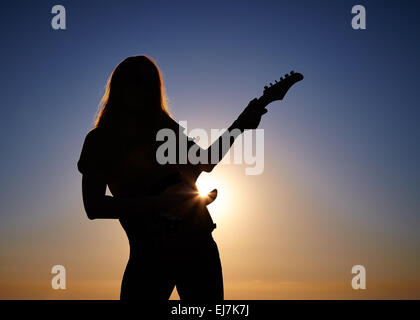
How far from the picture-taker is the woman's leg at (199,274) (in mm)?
2764

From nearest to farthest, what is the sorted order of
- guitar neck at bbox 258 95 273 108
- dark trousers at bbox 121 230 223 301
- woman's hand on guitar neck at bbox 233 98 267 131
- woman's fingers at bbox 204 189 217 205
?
1. dark trousers at bbox 121 230 223 301
2. woman's fingers at bbox 204 189 217 205
3. woman's hand on guitar neck at bbox 233 98 267 131
4. guitar neck at bbox 258 95 273 108

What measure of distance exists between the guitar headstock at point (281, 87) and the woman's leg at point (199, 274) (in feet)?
5.31

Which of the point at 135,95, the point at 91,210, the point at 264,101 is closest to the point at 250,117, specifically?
the point at 264,101

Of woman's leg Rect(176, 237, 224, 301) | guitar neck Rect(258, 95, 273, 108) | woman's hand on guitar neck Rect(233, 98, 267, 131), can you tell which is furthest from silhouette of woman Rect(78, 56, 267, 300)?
guitar neck Rect(258, 95, 273, 108)

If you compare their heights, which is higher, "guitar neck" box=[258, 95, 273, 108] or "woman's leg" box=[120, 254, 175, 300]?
"guitar neck" box=[258, 95, 273, 108]

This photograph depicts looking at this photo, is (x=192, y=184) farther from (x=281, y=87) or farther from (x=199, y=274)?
(x=281, y=87)

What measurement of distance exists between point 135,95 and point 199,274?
54.2 inches

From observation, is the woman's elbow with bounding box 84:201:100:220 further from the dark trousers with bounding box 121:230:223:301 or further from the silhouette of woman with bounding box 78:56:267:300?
the dark trousers with bounding box 121:230:223:301

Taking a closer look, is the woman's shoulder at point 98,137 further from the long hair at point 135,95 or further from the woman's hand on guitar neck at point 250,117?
the woman's hand on guitar neck at point 250,117

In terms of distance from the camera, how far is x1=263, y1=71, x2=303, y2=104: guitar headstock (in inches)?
155
